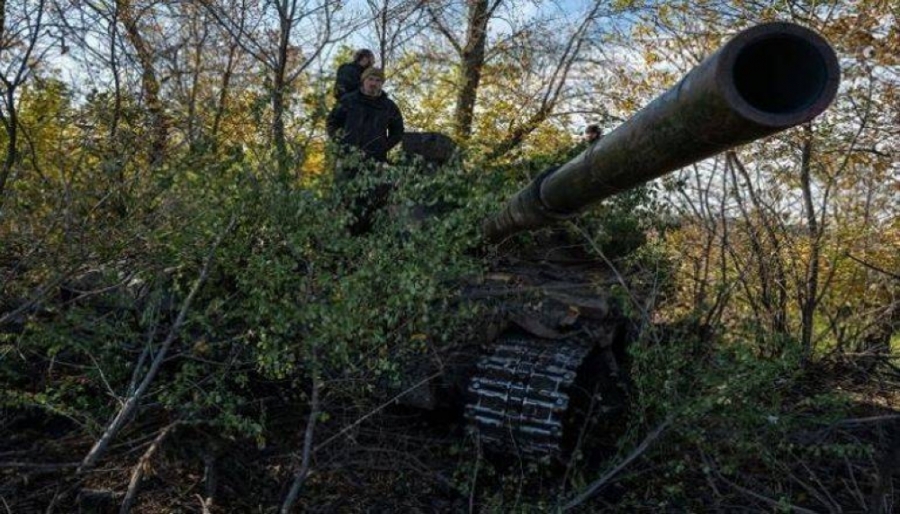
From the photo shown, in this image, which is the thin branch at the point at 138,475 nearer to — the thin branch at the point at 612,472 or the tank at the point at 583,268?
the tank at the point at 583,268

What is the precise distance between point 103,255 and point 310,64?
568 centimetres

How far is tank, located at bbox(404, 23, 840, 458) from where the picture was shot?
1.80m

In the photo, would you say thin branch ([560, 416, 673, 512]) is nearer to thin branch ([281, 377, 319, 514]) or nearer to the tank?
the tank

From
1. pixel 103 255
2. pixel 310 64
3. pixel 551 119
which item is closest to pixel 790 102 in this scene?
pixel 103 255

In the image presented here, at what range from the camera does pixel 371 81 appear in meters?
6.79

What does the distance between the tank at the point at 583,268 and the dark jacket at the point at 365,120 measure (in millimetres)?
1377

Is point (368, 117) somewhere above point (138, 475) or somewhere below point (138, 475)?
above

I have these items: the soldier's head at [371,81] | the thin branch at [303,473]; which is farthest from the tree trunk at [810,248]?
the thin branch at [303,473]

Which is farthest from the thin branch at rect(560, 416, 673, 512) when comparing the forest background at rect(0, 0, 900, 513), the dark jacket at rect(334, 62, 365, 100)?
the dark jacket at rect(334, 62, 365, 100)

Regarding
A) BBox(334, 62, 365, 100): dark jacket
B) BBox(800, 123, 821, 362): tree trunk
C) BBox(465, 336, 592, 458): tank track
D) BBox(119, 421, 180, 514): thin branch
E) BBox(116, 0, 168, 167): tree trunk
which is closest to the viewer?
BBox(119, 421, 180, 514): thin branch

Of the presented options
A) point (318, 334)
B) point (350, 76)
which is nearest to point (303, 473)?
point (318, 334)

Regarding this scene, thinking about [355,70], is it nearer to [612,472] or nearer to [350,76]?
[350,76]

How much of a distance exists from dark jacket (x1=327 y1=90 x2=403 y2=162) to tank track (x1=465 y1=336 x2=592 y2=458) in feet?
8.12

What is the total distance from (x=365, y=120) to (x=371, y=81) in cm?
Result: 33
